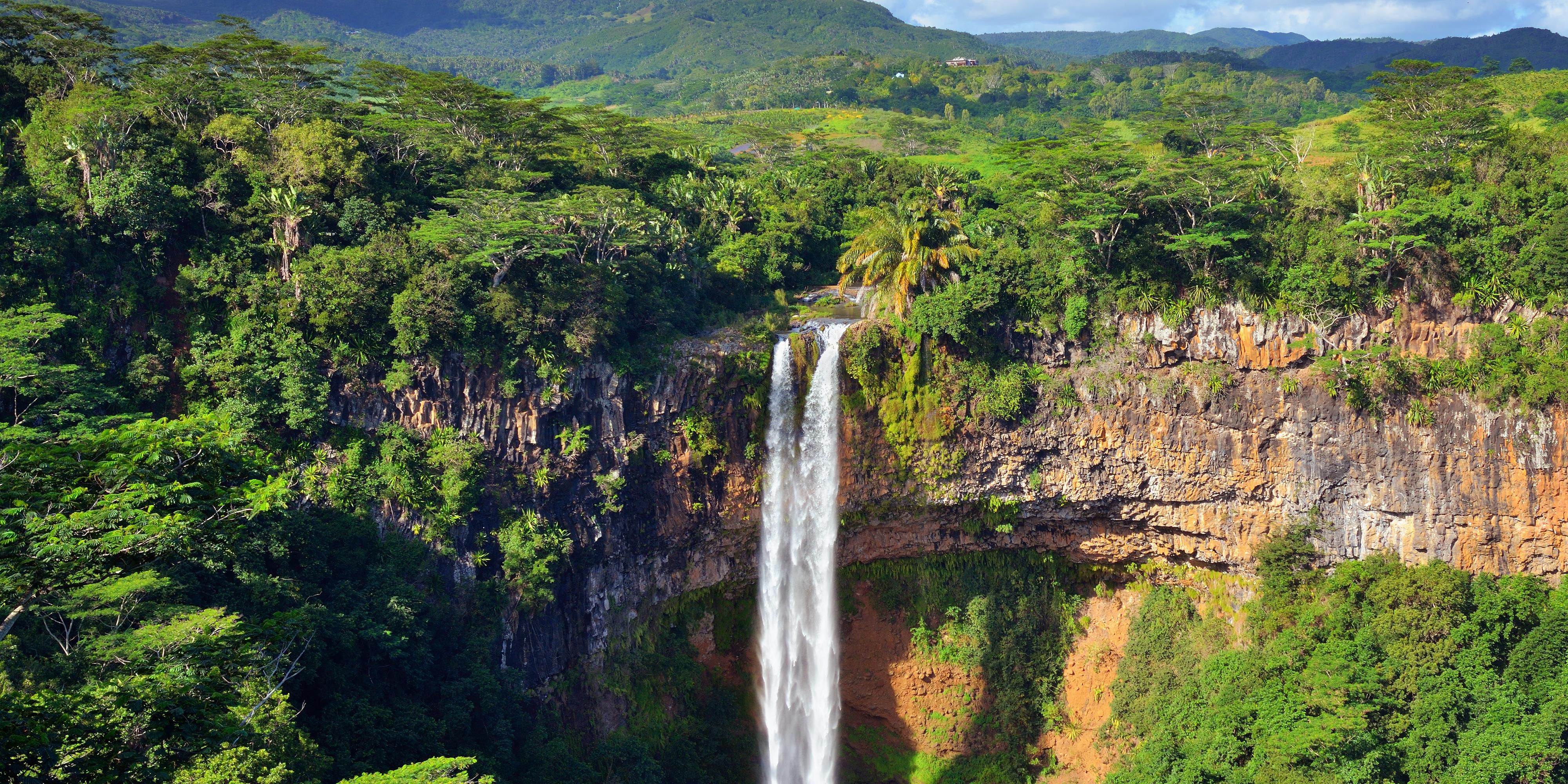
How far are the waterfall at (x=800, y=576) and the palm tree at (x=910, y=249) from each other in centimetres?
226

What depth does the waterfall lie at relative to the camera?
109 ft

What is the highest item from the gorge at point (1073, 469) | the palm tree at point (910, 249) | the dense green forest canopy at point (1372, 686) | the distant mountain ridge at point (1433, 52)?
the distant mountain ridge at point (1433, 52)

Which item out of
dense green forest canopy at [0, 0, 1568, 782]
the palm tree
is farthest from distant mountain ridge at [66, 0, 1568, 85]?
the palm tree

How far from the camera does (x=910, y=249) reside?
32.9 meters

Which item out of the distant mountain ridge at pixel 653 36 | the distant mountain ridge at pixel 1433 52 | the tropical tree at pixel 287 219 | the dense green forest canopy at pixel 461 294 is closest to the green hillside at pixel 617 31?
the distant mountain ridge at pixel 653 36

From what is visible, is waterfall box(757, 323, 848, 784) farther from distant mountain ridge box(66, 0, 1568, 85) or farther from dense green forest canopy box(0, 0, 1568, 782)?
→ distant mountain ridge box(66, 0, 1568, 85)

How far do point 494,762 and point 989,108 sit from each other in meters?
77.1

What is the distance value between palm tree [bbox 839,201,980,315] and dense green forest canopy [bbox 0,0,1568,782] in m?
0.11

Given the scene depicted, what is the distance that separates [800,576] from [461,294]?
14380 millimetres

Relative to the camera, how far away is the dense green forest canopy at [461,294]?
25.0 m

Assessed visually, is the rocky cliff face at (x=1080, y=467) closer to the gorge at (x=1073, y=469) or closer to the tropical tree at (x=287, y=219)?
the gorge at (x=1073, y=469)

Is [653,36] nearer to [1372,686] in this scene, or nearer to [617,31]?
[617,31]

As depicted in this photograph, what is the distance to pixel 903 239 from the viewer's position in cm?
3306

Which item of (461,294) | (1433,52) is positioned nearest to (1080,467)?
(461,294)
